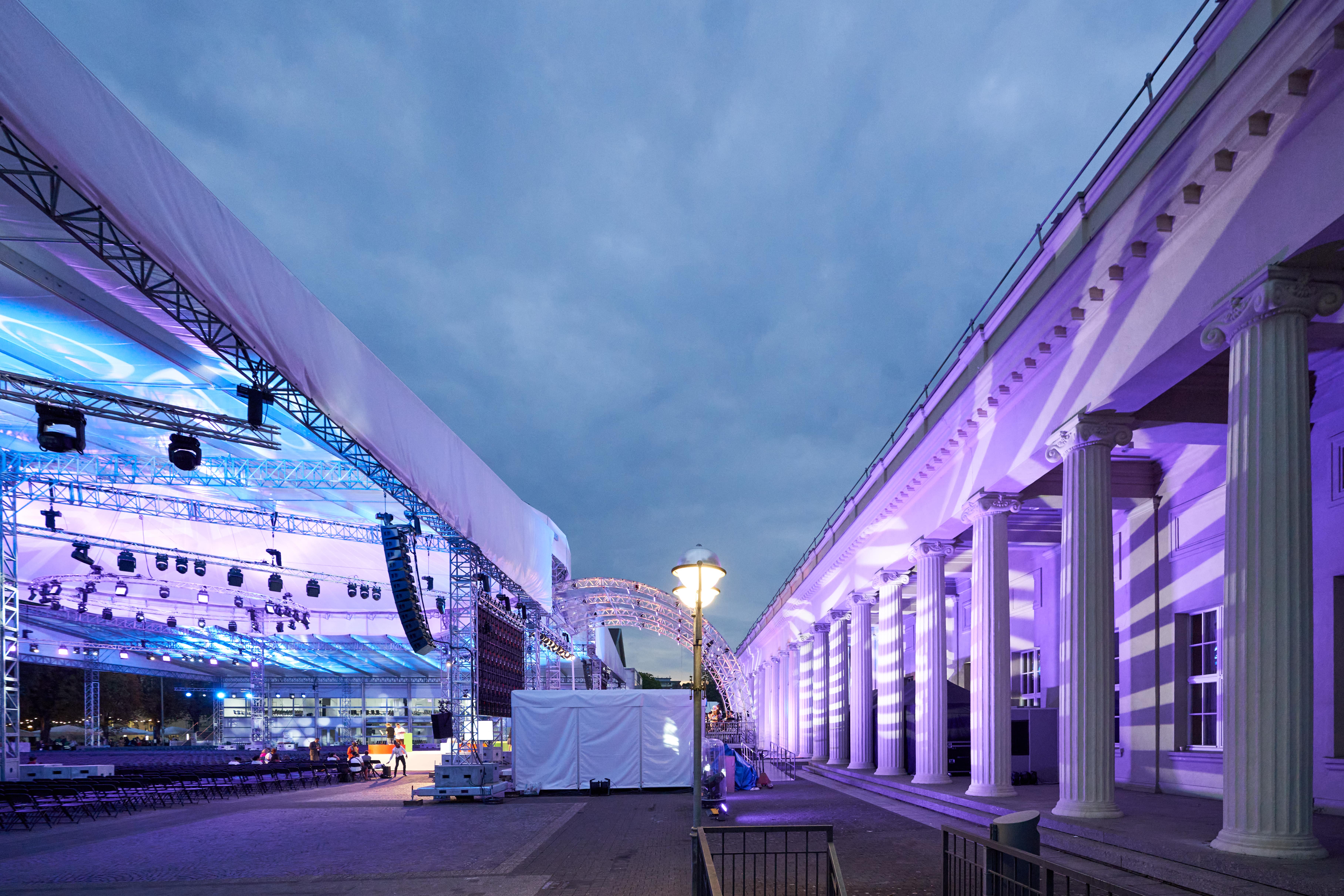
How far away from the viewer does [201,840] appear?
16.7 meters

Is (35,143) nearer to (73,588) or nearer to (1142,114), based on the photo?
(1142,114)

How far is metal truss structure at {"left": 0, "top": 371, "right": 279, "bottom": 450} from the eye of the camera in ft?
56.3

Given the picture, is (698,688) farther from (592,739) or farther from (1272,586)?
(592,739)

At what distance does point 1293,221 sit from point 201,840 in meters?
18.7

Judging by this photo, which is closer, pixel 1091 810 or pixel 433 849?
pixel 1091 810

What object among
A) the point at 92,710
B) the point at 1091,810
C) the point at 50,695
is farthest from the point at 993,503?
the point at 50,695

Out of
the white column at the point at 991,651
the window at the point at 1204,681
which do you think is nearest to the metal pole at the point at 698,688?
the white column at the point at 991,651

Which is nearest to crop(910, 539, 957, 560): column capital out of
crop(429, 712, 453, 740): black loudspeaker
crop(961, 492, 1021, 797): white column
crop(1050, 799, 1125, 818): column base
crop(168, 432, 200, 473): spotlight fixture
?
crop(961, 492, 1021, 797): white column

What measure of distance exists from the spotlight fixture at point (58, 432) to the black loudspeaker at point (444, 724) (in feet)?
37.7

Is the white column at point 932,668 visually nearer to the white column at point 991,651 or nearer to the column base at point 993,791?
the white column at point 991,651

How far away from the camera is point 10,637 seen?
2514 cm

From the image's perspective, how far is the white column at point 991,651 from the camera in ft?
52.6

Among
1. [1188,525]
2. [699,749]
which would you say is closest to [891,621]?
[1188,525]

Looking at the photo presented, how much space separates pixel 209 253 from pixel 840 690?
26.2 metres
